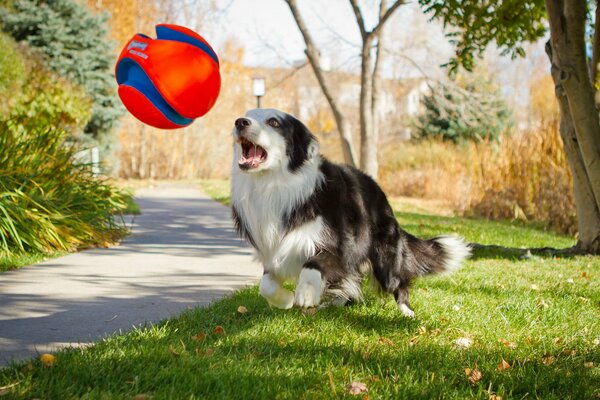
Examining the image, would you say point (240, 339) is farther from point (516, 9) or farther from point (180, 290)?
point (516, 9)

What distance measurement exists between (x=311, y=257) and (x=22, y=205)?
3.72 metres

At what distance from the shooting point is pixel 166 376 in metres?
2.59

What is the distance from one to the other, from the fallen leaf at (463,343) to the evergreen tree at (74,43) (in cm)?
1376

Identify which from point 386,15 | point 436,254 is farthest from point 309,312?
point 386,15

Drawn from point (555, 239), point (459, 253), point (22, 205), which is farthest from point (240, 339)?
point (555, 239)

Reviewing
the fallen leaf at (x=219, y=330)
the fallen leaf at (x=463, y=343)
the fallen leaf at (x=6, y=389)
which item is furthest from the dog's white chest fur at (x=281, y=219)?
the fallen leaf at (x=6, y=389)

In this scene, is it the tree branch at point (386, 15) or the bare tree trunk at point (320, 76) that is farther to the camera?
the bare tree trunk at point (320, 76)

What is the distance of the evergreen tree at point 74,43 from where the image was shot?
15.5 m

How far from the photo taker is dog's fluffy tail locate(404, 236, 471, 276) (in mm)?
4484

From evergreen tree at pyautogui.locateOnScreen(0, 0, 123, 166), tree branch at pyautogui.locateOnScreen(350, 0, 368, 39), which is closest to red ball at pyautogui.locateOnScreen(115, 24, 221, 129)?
tree branch at pyautogui.locateOnScreen(350, 0, 368, 39)

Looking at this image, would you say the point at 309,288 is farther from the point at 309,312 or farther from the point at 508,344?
the point at 508,344

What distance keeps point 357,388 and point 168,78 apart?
2454 millimetres

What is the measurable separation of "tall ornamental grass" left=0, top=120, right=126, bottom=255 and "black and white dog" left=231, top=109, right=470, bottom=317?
311 centimetres

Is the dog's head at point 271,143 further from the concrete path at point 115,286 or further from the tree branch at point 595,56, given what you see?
the tree branch at point 595,56
